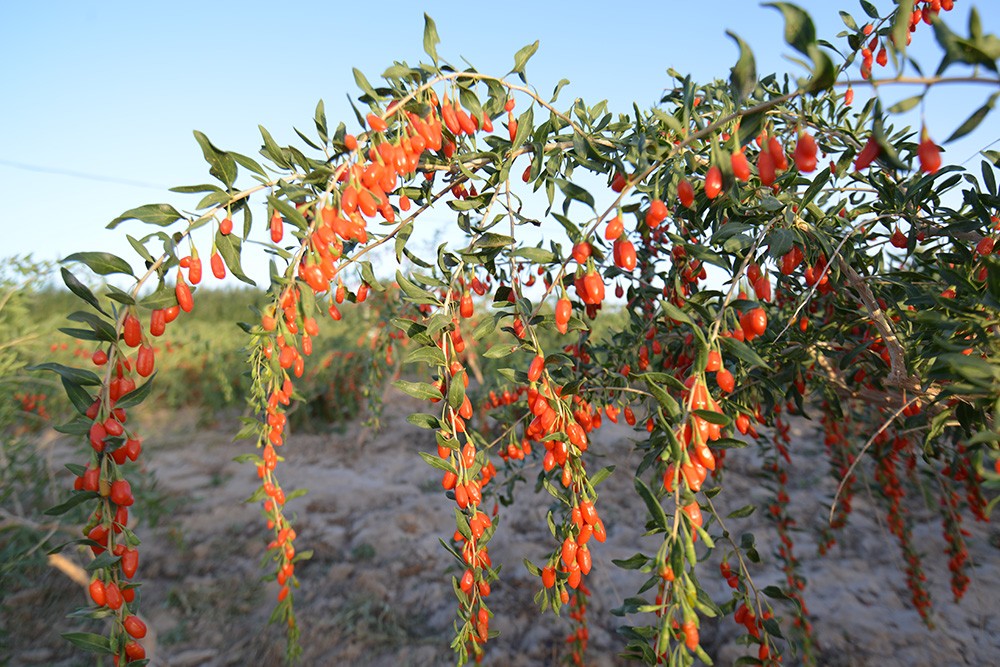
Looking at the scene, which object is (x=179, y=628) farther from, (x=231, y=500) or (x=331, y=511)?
(x=231, y=500)

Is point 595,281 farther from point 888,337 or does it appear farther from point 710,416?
point 888,337

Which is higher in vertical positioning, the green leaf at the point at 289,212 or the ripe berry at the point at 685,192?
the ripe berry at the point at 685,192

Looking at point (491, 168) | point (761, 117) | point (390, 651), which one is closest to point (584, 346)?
point (491, 168)

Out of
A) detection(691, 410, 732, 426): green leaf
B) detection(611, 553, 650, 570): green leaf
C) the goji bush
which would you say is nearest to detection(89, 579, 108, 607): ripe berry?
the goji bush

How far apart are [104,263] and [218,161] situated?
227 millimetres

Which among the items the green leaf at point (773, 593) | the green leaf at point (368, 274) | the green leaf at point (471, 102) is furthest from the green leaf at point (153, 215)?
the green leaf at point (773, 593)

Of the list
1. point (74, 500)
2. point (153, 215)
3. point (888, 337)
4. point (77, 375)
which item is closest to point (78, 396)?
point (77, 375)

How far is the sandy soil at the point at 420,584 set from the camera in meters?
2.44

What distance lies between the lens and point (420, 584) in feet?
10.1

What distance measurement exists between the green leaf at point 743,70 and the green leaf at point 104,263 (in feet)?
2.90

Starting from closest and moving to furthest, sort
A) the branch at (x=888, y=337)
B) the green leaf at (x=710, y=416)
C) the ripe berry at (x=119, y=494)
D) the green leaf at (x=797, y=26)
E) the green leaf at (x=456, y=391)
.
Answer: the green leaf at (x=797, y=26) → the green leaf at (x=710, y=416) → the ripe berry at (x=119, y=494) → the green leaf at (x=456, y=391) → the branch at (x=888, y=337)

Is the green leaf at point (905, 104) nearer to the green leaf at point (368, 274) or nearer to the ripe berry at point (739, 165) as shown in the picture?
the ripe berry at point (739, 165)

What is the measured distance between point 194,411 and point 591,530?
7215mm

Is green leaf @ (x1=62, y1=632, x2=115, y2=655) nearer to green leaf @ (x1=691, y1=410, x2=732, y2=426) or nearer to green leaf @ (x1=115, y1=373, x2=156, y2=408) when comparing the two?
green leaf @ (x1=115, y1=373, x2=156, y2=408)
